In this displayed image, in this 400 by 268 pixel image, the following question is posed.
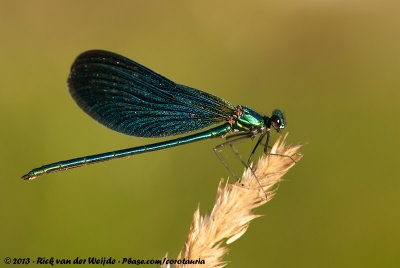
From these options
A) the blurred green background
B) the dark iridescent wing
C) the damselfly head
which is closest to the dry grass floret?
the damselfly head

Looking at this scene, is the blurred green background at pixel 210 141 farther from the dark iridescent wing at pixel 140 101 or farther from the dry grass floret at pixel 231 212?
the dry grass floret at pixel 231 212

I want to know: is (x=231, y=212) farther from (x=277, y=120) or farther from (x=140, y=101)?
(x=140, y=101)

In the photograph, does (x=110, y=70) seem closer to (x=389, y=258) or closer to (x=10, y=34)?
(x=389, y=258)

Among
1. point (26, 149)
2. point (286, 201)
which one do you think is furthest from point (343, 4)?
point (26, 149)

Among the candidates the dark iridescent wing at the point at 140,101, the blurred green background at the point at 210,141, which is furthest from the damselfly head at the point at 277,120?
the blurred green background at the point at 210,141

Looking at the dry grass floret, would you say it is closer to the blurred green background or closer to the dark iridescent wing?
the dark iridescent wing
